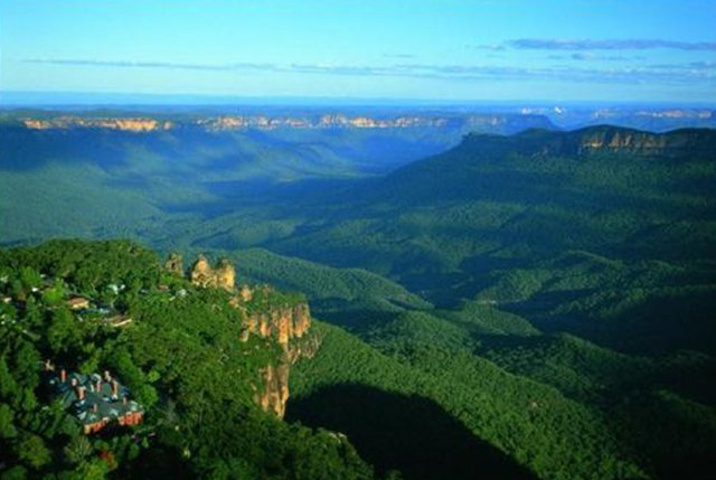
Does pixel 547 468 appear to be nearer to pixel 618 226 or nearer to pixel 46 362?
pixel 46 362

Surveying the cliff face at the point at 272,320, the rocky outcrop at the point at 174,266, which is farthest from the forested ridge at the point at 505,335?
the rocky outcrop at the point at 174,266

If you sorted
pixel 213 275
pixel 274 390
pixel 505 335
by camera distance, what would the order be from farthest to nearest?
1. pixel 505 335
2. pixel 213 275
3. pixel 274 390

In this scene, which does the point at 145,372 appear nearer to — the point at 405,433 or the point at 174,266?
the point at 405,433

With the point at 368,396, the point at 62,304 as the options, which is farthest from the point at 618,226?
the point at 62,304

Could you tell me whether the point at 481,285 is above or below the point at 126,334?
below

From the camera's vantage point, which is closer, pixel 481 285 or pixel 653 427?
pixel 653 427

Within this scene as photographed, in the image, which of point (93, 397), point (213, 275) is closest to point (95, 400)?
point (93, 397)
